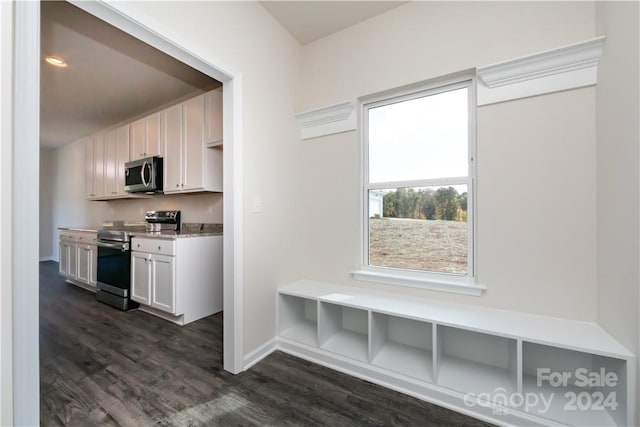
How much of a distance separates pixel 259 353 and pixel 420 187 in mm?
1785

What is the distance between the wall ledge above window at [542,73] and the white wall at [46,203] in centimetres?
824

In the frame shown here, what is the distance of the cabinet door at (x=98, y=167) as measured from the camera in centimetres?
418

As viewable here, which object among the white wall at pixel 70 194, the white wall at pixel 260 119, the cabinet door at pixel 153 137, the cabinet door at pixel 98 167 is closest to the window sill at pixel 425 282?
the white wall at pixel 260 119

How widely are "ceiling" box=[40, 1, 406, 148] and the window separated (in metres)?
0.80

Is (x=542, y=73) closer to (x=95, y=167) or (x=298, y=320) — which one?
(x=298, y=320)

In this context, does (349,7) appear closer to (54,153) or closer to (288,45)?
(288,45)

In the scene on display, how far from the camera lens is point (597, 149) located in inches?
57.4

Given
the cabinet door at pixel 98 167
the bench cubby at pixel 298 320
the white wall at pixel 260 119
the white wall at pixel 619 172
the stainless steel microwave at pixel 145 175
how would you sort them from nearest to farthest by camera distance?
the white wall at pixel 619 172
the white wall at pixel 260 119
the bench cubby at pixel 298 320
the stainless steel microwave at pixel 145 175
the cabinet door at pixel 98 167

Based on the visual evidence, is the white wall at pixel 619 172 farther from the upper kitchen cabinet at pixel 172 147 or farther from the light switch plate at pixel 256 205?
the upper kitchen cabinet at pixel 172 147

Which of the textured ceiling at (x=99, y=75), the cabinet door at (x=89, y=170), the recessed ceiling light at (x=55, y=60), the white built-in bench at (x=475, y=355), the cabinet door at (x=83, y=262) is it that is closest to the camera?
the white built-in bench at (x=475, y=355)

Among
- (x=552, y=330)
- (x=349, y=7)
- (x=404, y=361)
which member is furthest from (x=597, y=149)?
(x=349, y=7)

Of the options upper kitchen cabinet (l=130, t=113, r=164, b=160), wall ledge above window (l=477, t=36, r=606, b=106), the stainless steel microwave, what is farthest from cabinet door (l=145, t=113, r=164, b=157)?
wall ledge above window (l=477, t=36, r=606, b=106)

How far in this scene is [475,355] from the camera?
70.6 inches

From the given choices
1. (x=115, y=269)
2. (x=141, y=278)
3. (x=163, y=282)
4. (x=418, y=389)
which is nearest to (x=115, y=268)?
(x=115, y=269)
